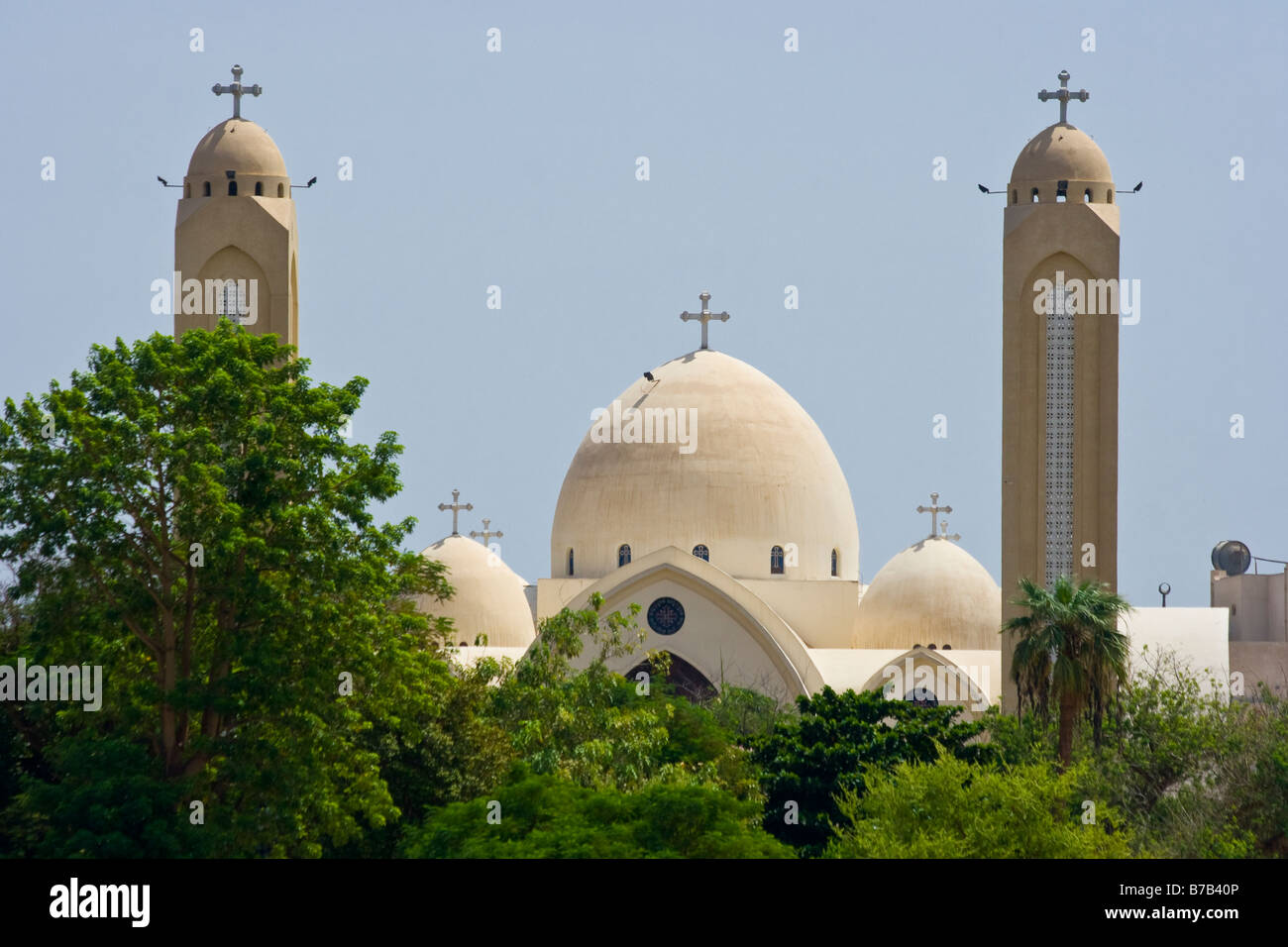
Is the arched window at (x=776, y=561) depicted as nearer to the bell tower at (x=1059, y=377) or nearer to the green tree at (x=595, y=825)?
the bell tower at (x=1059, y=377)

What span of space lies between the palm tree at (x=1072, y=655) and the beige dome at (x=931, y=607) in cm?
1868

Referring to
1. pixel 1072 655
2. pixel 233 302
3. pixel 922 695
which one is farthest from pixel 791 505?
pixel 1072 655

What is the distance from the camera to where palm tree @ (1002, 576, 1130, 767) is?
112ft

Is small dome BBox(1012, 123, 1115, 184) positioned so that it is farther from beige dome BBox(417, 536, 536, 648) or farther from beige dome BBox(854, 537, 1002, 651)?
beige dome BBox(417, 536, 536, 648)

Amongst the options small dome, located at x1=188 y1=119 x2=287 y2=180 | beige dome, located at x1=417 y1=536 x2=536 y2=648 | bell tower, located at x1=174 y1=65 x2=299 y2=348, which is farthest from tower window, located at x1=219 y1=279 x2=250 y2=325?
beige dome, located at x1=417 y1=536 x2=536 y2=648

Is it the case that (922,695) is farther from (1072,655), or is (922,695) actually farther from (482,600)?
(1072,655)

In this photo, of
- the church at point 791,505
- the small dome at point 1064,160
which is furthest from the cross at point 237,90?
the small dome at point 1064,160

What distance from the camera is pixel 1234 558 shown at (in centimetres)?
6050

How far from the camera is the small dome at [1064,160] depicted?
143ft

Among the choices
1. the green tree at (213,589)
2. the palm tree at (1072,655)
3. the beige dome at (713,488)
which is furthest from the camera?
the beige dome at (713,488)

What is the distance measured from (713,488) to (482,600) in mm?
7773

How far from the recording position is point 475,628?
56.8 meters

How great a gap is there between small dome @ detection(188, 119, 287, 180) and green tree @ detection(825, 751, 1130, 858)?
2017cm
